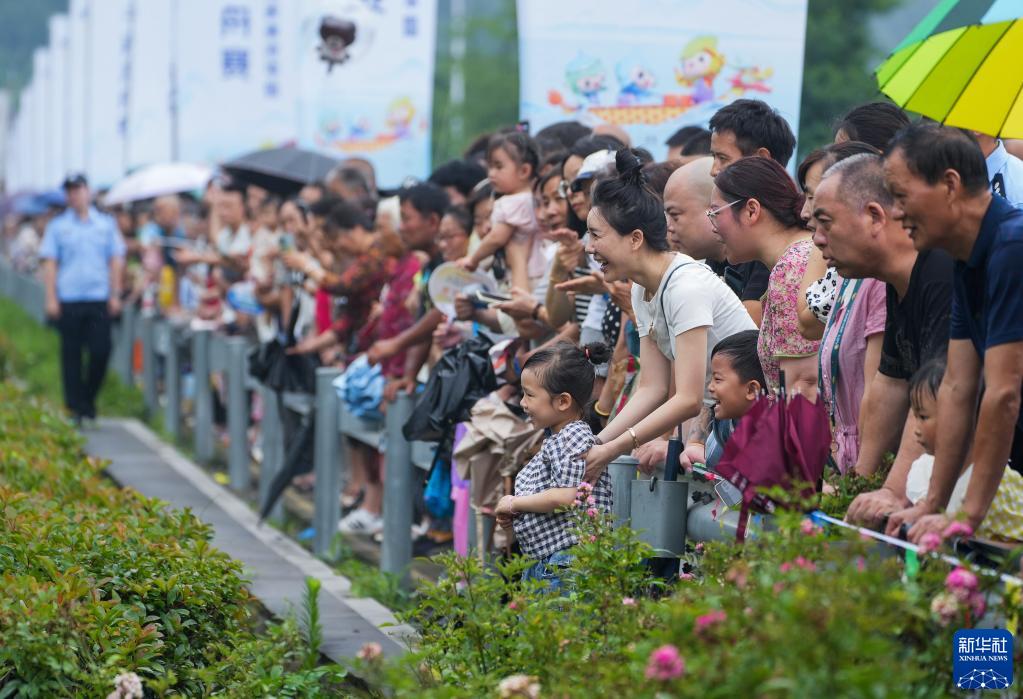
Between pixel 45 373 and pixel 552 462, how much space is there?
44.0 feet

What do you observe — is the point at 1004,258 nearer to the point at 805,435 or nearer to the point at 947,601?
the point at 805,435

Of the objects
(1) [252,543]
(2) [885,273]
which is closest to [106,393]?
(1) [252,543]

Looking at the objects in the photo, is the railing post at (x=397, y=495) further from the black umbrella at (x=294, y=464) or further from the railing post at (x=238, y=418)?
the railing post at (x=238, y=418)

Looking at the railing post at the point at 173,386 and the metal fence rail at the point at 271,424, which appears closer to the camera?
the metal fence rail at the point at 271,424

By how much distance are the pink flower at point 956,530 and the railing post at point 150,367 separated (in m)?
13.0

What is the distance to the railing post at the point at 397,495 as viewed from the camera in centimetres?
790

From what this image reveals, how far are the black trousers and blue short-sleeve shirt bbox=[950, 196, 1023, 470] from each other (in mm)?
11530

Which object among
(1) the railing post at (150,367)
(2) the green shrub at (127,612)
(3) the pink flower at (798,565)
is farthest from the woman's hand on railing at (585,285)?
(1) the railing post at (150,367)

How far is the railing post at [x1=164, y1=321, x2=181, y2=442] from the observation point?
1413 centimetres

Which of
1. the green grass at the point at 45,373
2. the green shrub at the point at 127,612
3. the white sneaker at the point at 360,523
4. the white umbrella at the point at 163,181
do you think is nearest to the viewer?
the green shrub at the point at 127,612

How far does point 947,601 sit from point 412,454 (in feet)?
16.3

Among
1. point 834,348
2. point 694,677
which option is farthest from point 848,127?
point 694,677

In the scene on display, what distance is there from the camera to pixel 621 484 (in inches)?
201

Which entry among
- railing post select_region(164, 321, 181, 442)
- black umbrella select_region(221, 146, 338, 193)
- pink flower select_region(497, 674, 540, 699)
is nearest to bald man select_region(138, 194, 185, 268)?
railing post select_region(164, 321, 181, 442)
